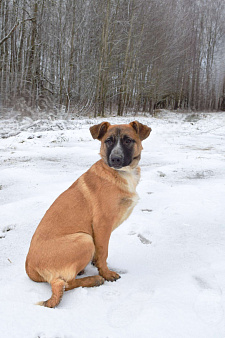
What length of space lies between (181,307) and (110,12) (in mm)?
21824

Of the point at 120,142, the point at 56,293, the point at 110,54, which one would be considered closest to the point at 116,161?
the point at 120,142

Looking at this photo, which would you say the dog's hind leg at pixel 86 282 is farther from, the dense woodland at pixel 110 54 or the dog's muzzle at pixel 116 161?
the dense woodland at pixel 110 54

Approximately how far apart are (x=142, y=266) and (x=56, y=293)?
939mm

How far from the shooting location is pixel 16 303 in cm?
183

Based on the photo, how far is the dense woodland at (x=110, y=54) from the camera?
18266mm

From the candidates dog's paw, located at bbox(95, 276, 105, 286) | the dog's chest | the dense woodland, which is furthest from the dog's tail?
the dense woodland

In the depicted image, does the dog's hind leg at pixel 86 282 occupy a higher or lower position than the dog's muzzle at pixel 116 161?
lower

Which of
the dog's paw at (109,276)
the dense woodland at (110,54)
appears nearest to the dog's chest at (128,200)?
the dog's paw at (109,276)

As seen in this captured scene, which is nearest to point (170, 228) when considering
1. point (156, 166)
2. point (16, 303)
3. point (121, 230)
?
point (121, 230)

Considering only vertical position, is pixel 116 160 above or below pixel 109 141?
below

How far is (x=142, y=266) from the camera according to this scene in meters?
2.54

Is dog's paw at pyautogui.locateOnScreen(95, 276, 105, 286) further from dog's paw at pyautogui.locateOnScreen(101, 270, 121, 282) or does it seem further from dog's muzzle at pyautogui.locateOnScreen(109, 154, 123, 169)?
dog's muzzle at pyautogui.locateOnScreen(109, 154, 123, 169)

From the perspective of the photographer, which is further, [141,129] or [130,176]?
[141,129]

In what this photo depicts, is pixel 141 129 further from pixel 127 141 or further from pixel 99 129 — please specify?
pixel 99 129
